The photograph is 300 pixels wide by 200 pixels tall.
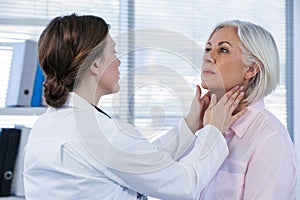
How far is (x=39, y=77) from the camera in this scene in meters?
1.99

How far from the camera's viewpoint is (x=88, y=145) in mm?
1082

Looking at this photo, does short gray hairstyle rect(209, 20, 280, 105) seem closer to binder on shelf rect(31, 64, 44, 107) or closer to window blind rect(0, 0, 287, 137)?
window blind rect(0, 0, 287, 137)

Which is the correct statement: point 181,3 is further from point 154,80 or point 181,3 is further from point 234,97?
point 234,97

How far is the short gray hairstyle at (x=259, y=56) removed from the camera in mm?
1360

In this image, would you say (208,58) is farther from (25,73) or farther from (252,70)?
(25,73)

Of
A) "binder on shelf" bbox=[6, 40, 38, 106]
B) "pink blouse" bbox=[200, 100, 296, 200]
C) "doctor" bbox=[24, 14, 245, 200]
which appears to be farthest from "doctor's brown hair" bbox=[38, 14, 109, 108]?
"binder on shelf" bbox=[6, 40, 38, 106]

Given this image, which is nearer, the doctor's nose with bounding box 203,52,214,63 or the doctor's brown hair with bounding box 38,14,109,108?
the doctor's brown hair with bounding box 38,14,109,108

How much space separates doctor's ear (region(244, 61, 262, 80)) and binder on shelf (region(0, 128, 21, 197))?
112cm

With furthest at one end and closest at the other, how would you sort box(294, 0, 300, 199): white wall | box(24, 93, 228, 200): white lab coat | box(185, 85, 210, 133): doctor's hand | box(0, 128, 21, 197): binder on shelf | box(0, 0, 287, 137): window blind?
1. box(294, 0, 300, 199): white wall
2. box(0, 0, 287, 137): window blind
3. box(0, 128, 21, 197): binder on shelf
4. box(185, 85, 210, 133): doctor's hand
5. box(24, 93, 228, 200): white lab coat

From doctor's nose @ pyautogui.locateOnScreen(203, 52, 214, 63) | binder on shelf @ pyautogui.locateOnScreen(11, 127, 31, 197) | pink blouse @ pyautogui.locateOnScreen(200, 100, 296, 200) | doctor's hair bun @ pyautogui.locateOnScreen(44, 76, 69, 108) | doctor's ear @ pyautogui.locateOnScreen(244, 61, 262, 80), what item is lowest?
binder on shelf @ pyautogui.locateOnScreen(11, 127, 31, 197)

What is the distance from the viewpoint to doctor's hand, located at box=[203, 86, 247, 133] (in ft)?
4.41

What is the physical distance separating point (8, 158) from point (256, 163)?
1161mm

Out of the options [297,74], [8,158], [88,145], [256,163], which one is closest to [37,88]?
[8,158]

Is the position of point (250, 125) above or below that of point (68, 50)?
below
